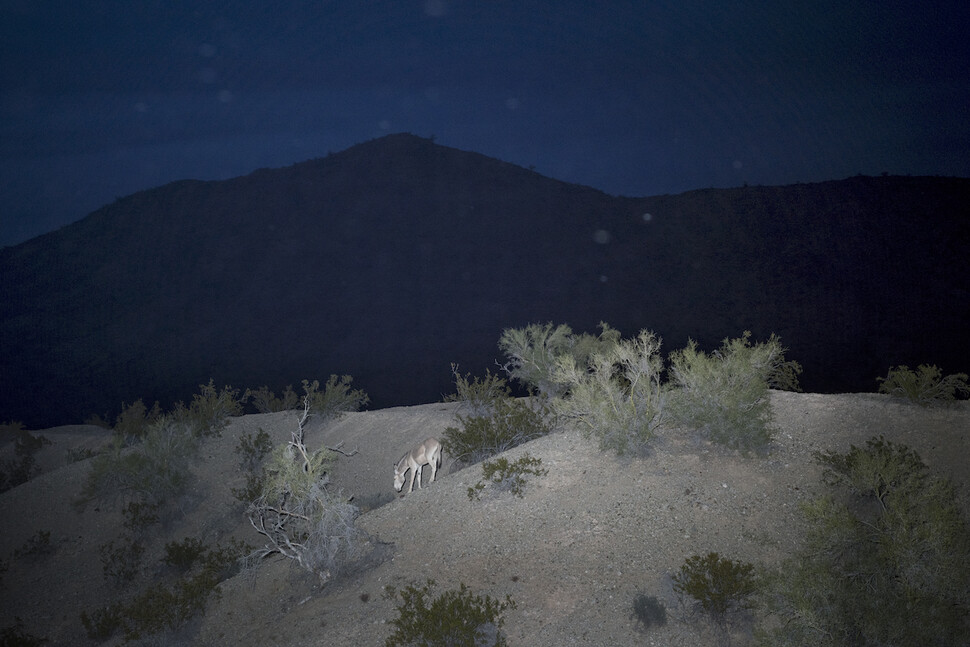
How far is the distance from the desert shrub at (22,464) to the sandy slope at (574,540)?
245 inches

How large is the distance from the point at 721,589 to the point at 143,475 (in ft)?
44.9

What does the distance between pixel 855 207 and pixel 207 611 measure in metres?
47.5

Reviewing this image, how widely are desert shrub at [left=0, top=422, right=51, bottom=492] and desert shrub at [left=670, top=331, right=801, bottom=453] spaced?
1975 cm

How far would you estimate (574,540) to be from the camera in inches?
281

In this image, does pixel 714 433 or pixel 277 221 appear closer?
pixel 714 433

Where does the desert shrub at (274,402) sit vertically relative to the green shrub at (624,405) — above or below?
below

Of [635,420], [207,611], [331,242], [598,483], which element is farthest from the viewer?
[331,242]

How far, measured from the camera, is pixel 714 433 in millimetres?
8625

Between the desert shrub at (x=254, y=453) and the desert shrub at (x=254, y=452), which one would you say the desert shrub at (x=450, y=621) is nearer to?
the desert shrub at (x=254, y=453)

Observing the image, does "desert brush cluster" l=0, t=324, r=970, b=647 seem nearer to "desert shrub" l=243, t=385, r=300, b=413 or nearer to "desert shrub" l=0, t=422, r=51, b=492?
"desert shrub" l=0, t=422, r=51, b=492

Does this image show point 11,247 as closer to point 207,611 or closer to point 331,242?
point 331,242

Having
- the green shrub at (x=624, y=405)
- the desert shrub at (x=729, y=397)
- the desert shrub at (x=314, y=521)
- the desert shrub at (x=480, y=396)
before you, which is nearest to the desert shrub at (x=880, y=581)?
the desert shrub at (x=729, y=397)

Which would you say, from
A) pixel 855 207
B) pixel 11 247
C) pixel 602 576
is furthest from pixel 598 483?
pixel 11 247

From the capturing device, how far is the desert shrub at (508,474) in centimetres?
865
